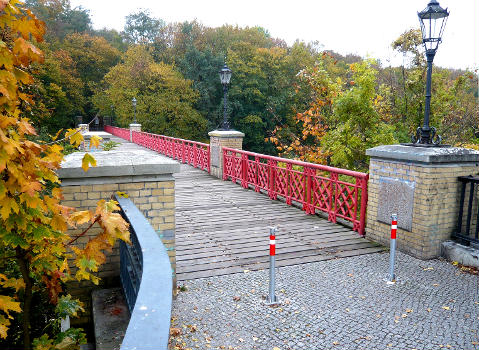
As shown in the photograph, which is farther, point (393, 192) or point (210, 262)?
point (393, 192)

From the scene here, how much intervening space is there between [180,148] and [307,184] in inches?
496

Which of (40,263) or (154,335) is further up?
(154,335)

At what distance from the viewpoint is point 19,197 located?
102 inches

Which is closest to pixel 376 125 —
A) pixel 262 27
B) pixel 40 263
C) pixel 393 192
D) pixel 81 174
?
pixel 393 192

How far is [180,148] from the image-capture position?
2073 centimetres

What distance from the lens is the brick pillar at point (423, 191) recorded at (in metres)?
5.86

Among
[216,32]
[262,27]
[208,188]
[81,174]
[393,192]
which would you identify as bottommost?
[208,188]

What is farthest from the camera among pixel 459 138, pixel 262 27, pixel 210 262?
pixel 262 27

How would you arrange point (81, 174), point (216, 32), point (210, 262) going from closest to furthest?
point (81, 174)
point (210, 262)
point (216, 32)

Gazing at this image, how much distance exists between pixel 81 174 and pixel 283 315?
2588 millimetres

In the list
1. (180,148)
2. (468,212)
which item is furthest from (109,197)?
(180,148)

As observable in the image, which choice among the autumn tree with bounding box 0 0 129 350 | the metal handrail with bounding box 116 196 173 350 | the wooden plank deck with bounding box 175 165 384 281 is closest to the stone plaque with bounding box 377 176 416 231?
the wooden plank deck with bounding box 175 165 384 281

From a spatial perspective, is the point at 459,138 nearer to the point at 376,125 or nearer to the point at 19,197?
the point at 376,125

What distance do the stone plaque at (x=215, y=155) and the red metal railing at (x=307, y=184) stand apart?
1.59ft
